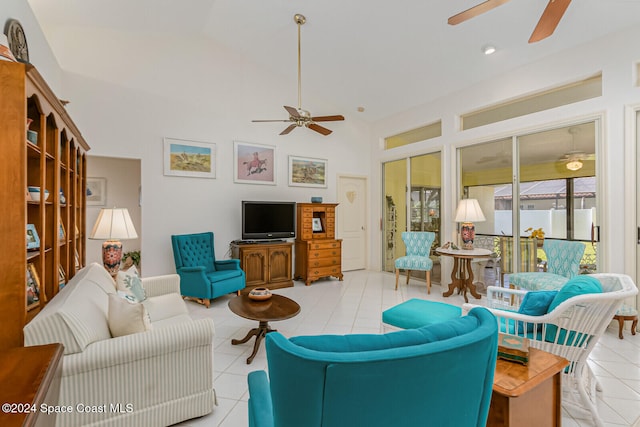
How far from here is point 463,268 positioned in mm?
4605

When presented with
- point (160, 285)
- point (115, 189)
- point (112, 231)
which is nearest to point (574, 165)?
point (160, 285)

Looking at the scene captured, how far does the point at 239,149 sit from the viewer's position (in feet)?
17.0

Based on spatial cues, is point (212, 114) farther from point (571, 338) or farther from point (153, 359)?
point (571, 338)

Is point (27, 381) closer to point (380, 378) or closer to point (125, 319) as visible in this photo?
point (125, 319)

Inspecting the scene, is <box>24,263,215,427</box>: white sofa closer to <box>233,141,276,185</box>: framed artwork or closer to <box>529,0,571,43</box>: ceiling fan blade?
<box>529,0,571,43</box>: ceiling fan blade

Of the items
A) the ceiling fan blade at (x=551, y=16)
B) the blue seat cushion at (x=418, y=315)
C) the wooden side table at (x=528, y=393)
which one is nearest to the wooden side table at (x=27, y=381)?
the wooden side table at (x=528, y=393)

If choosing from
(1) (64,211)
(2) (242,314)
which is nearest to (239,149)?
(1) (64,211)

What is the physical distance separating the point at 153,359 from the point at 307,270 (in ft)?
12.2

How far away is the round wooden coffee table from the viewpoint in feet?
8.54

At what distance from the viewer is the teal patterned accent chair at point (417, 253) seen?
493 centimetres

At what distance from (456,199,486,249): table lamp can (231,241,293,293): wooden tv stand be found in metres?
2.79

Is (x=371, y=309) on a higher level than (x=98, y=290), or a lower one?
lower

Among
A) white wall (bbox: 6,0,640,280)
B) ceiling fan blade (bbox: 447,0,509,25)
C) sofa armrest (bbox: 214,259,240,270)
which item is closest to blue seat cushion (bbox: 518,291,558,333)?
ceiling fan blade (bbox: 447,0,509,25)

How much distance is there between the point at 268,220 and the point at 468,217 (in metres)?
3.17
